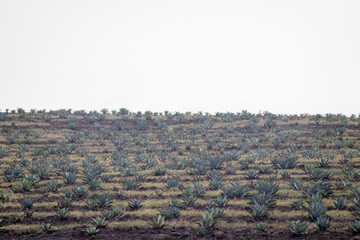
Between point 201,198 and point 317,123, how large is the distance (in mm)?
18639

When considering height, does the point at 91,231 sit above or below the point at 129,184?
below

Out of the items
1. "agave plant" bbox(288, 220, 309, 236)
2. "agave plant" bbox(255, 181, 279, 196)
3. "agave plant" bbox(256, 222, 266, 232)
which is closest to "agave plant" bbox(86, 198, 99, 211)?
"agave plant" bbox(256, 222, 266, 232)

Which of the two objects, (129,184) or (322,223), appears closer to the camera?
(322,223)

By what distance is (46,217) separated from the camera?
10586 mm

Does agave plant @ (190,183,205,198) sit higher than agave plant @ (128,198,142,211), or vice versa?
agave plant @ (190,183,205,198)

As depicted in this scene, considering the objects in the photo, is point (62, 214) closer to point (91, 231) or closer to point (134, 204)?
point (91, 231)

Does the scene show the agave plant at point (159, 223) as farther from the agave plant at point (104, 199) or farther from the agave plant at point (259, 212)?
the agave plant at point (259, 212)

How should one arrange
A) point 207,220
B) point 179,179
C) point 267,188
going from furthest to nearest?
point 179,179, point 267,188, point 207,220

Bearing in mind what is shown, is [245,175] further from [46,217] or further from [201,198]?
[46,217]

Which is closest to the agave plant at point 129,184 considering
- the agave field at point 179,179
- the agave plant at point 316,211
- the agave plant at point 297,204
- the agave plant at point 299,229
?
the agave field at point 179,179

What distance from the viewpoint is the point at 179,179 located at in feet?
48.6

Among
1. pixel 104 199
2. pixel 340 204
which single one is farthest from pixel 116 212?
pixel 340 204

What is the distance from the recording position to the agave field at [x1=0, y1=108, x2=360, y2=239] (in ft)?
31.4

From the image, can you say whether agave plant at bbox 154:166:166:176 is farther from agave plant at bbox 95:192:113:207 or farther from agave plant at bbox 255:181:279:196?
agave plant at bbox 255:181:279:196
